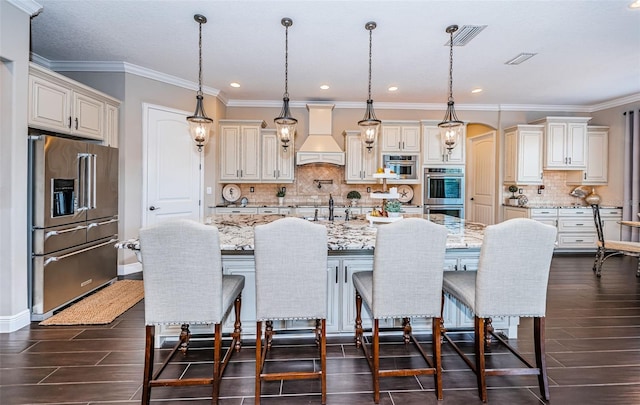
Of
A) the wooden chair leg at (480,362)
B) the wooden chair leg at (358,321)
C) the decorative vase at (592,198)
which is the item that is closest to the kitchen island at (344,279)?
the wooden chair leg at (358,321)

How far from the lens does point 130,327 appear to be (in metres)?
2.80

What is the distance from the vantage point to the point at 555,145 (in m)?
5.82

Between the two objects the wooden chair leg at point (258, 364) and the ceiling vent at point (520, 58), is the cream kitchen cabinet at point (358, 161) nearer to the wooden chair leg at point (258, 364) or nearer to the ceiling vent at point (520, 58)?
the ceiling vent at point (520, 58)

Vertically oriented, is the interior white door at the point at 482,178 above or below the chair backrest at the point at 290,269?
above

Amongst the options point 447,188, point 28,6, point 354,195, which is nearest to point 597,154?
point 447,188

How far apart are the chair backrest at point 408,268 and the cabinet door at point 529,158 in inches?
198

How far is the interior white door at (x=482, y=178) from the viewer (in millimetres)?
6566

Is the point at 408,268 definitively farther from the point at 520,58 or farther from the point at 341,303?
the point at 520,58

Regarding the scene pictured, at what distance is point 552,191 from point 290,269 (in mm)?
6510

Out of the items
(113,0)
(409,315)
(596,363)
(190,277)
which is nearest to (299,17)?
(113,0)

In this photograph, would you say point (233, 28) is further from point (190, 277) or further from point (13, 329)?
point (13, 329)

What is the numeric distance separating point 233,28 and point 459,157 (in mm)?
4277

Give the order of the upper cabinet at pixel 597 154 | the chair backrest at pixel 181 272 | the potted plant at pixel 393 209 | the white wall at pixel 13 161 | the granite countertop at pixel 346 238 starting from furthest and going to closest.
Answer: the upper cabinet at pixel 597 154 → the potted plant at pixel 393 209 → the white wall at pixel 13 161 → the granite countertop at pixel 346 238 → the chair backrest at pixel 181 272

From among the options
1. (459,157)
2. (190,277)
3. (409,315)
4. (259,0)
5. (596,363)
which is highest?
(259,0)
